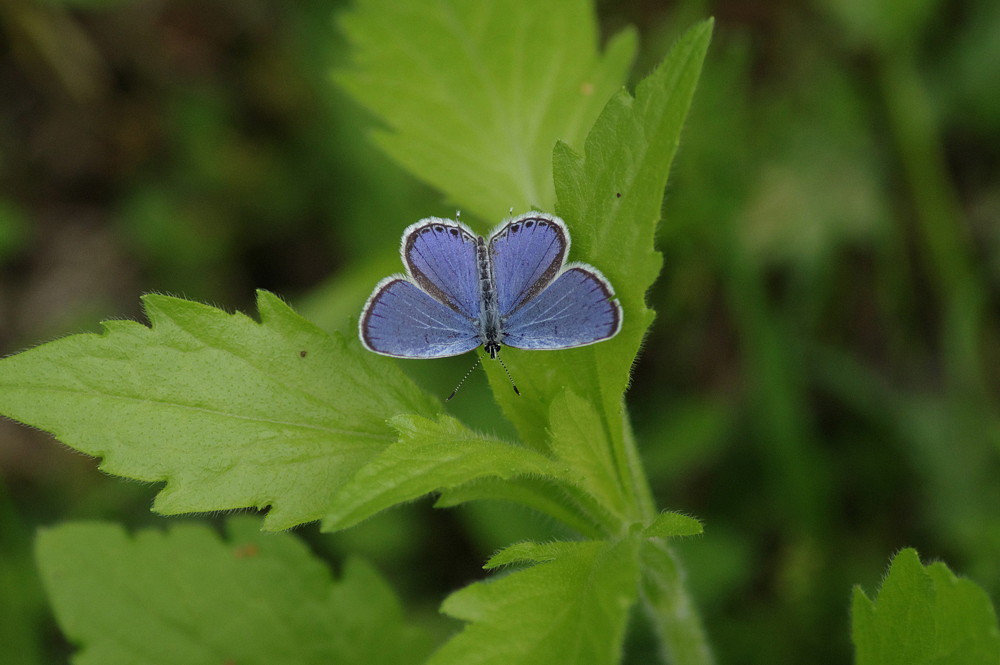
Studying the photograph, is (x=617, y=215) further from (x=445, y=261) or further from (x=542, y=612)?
(x=542, y=612)

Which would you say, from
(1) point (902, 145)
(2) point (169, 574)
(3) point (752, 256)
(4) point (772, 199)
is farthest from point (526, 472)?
(1) point (902, 145)

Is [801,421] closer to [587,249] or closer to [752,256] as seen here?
[752,256]

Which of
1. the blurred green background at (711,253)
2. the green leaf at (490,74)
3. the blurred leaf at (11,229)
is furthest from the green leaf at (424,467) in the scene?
the blurred leaf at (11,229)

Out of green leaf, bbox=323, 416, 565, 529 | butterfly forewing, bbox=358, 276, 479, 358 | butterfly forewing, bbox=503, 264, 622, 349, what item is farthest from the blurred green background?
green leaf, bbox=323, 416, 565, 529

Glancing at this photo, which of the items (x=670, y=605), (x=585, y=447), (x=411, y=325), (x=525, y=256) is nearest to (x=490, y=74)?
(x=525, y=256)

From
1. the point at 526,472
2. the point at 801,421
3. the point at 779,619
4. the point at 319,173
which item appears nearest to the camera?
the point at 526,472
